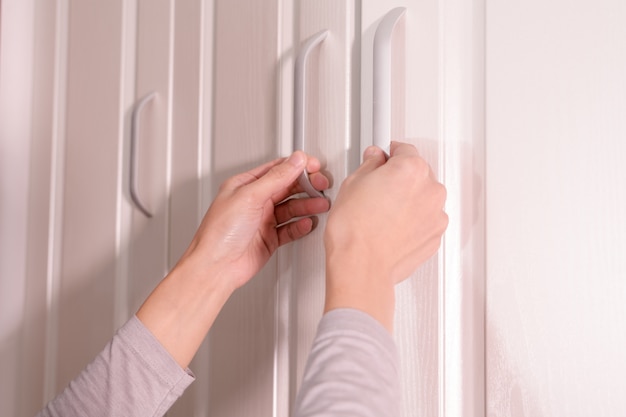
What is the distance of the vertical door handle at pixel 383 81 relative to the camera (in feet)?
1.76

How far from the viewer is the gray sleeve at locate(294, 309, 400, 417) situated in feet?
1.29

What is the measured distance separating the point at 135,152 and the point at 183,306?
0.25 metres

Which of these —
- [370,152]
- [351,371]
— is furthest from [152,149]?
[351,371]

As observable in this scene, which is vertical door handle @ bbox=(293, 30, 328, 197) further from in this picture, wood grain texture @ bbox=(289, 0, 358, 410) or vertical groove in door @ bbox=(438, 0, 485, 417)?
vertical groove in door @ bbox=(438, 0, 485, 417)

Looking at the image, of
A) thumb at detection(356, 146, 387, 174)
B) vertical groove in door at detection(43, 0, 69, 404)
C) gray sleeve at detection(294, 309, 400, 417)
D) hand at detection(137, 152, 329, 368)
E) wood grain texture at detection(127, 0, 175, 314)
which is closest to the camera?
gray sleeve at detection(294, 309, 400, 417)

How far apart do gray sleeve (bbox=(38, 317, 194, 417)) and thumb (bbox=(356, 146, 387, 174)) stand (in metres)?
0.28

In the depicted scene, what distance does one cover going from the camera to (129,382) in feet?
2.06

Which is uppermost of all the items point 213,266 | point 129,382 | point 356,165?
point 356,165

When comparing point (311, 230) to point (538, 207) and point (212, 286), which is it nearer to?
point (212, 286)

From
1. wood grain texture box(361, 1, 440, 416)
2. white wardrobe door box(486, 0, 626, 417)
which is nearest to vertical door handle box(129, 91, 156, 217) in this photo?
wood grain texture box(361, 1, 440, 416)

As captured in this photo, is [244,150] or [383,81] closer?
[383,81]

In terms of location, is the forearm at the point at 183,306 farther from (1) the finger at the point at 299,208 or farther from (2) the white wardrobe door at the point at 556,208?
(2) the white wardrobe door at the point at 556,208

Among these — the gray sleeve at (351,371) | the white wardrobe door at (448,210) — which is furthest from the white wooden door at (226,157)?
the gray sleeve at (351,371)

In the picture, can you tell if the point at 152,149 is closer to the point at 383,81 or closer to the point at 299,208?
the point at 299,208
